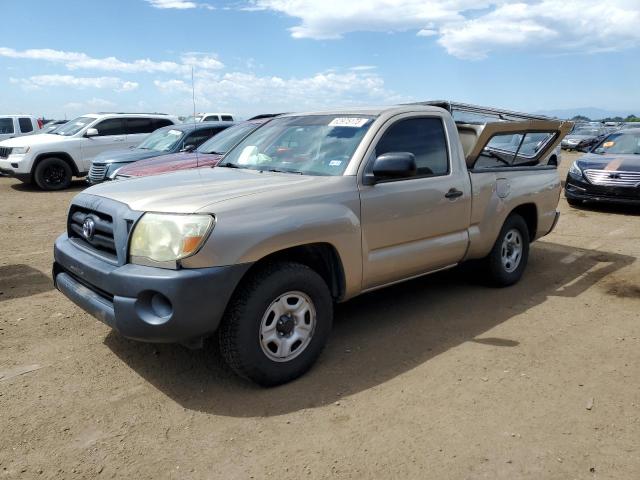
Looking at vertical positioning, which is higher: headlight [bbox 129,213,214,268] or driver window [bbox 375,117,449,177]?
driver window [bbox 375,117,449,177]

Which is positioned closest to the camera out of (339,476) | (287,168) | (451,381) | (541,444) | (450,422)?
(339,476)

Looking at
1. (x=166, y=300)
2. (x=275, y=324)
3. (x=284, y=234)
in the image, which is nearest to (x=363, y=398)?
(x=275, y=324)

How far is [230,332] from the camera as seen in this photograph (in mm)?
3209

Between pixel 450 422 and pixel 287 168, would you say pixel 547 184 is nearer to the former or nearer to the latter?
pixel 287 168

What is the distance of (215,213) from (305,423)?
129cm

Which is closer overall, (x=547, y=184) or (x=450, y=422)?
(x=450, y=422)

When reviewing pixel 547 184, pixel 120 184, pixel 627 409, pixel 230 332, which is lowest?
pixel 627 409

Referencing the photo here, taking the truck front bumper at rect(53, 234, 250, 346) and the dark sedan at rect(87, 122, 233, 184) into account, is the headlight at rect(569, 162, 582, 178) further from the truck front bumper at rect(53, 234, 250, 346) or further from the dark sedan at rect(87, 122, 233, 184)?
the truck front bumper at rect(53, 234, 250, 346)

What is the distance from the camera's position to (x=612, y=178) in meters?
9.78

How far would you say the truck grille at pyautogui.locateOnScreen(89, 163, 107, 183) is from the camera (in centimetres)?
1023

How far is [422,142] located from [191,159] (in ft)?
15.6

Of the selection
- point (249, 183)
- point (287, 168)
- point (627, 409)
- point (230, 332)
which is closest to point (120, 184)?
point (249, 183)

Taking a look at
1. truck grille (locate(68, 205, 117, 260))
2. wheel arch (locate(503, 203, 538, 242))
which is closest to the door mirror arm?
truck grille (locate(68, 205, 117, 260))

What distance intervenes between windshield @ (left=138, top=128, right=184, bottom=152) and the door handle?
22.1 feet
